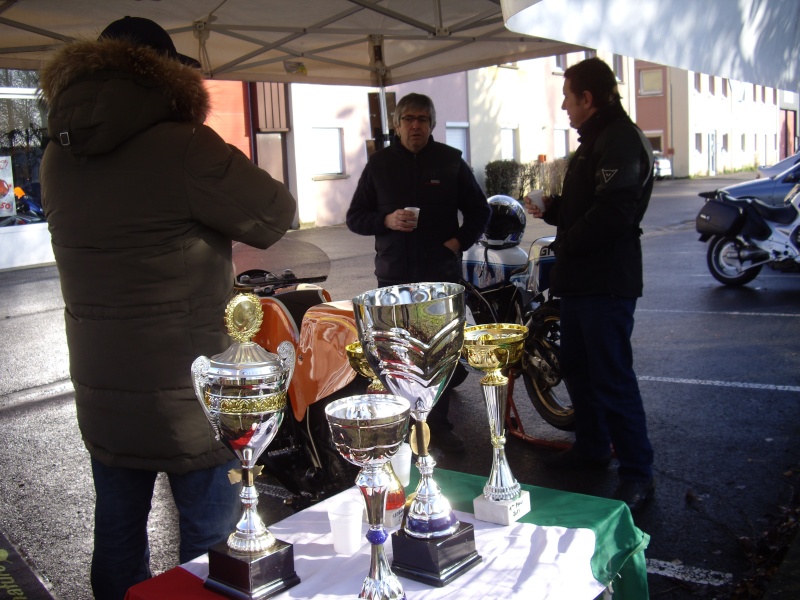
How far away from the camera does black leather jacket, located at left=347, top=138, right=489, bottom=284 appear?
4.67m

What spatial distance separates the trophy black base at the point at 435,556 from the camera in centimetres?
166

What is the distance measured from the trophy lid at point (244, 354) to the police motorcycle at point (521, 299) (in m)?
2.93

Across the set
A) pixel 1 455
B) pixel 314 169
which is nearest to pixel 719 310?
pixel 1 455

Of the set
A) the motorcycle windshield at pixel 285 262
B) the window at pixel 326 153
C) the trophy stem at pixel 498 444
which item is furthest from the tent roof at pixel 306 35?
the window at pixel 326 153

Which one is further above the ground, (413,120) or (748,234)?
(413,120)

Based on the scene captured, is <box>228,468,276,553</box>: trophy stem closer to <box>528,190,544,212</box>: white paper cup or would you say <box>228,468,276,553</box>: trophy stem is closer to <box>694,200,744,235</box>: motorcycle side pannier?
<box>528,190,544,212</box>: white paper cup

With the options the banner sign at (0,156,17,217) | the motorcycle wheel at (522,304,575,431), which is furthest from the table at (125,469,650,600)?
the banner sign at (0,156,17,217)

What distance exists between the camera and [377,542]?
1.55 m

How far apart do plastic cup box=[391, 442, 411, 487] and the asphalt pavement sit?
79 centimetres

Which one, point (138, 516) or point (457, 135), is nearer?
point (138, 516)

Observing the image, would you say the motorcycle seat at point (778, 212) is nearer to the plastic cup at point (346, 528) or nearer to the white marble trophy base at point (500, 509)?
the white marble trophy base at point (500, 509)

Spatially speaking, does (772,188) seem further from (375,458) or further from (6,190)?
(6,190)

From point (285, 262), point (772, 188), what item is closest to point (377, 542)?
point (285, 262)

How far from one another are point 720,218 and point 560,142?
21.1m
